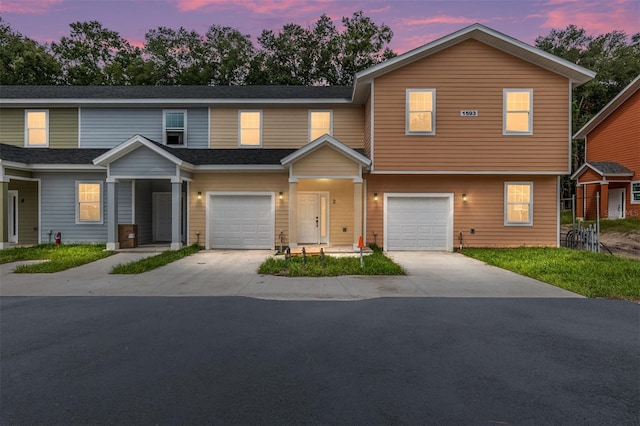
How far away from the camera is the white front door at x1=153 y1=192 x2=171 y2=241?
1563cm

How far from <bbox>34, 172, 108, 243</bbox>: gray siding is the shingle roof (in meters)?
3.67

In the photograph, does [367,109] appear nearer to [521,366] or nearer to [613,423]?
[521,366]

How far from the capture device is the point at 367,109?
14445mm

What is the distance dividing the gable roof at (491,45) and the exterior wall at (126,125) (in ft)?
24.4

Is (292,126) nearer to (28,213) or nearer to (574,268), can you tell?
(574,268)

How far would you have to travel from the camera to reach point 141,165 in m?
12.8

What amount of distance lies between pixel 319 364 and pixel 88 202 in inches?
575

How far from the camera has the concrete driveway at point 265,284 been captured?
283 inches

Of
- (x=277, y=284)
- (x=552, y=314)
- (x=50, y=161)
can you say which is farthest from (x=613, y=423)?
(x=50, y=161)

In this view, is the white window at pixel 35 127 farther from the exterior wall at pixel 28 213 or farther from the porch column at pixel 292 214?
the porch column at pixel 292 214

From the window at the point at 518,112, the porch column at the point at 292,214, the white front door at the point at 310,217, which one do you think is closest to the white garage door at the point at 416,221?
the white front door at the point at 310,217

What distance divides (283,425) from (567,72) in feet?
50.9

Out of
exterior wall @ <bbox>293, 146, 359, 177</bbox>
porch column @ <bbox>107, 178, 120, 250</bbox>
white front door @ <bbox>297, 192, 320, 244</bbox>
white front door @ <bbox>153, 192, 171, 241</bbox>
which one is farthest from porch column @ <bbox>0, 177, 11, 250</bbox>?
white front door @ <bbox>297, 192, 320, 244</bbox>

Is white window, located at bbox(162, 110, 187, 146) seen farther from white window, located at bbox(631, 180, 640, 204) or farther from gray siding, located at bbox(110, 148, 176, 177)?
white window, located at bbox(631, 180, 640, 204)
